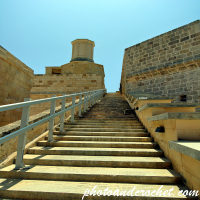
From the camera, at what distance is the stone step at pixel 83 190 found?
174 cm

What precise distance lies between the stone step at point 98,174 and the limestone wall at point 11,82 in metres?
3.90

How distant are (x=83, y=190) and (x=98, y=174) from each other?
1.10ft

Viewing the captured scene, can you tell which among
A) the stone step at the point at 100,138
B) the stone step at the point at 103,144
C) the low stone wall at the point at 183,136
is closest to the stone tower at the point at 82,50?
the stone step at the point at 100,138

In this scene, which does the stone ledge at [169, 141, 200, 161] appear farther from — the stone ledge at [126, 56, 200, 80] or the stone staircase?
the stone ledge at [126, 56, 200, 80]

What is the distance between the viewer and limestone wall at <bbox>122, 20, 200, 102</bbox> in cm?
810

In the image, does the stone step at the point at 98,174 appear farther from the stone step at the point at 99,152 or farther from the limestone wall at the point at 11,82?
the limestone wall at the point at 11,82

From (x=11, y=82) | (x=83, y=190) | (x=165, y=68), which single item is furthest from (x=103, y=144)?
(x=165, y=68)

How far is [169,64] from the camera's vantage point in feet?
30.1

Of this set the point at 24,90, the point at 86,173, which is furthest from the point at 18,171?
the point at 24,90

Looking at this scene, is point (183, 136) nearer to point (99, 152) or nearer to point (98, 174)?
point (98, 174)

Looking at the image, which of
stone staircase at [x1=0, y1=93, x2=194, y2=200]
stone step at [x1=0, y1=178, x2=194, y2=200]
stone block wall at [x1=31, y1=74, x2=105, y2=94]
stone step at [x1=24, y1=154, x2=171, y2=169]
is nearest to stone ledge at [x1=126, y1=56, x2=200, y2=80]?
stone block wall at [x1=31, y1=74, x2=105, y2=94]

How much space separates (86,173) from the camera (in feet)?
7.00

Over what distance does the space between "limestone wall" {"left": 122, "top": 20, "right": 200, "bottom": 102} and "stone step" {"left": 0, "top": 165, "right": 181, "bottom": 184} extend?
7.20 meters

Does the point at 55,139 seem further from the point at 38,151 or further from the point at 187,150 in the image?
the point at 187,150
